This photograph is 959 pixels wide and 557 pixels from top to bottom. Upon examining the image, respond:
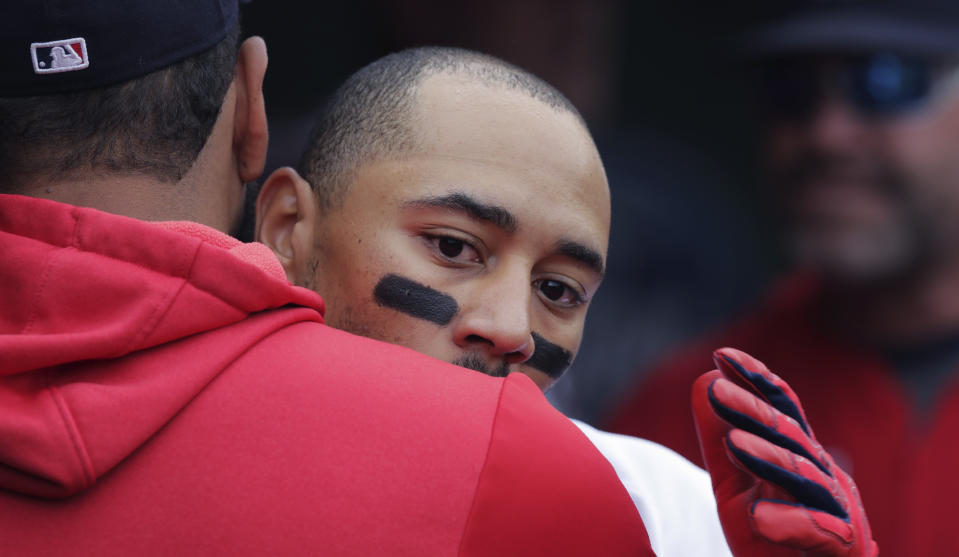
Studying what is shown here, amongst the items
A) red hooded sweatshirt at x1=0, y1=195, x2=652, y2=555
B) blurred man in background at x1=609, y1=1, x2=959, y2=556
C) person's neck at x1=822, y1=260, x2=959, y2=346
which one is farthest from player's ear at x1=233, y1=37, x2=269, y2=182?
person's neck at x1=822, y1=260, x2=959, y2=346

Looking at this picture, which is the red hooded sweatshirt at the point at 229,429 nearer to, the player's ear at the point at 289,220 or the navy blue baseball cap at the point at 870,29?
the player's ear at the point at 289,220

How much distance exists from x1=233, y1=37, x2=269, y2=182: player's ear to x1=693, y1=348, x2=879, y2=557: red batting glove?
0.80 meters

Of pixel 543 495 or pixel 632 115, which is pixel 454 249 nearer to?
pixel 543 495

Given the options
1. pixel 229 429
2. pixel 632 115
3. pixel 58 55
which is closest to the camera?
pixel 229 429

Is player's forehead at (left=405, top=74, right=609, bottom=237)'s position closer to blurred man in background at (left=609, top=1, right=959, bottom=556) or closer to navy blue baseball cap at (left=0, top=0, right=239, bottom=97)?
navy blue baseball cap at (left=0, top=0, right=239, bottom=97)

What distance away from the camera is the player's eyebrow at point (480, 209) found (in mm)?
1755

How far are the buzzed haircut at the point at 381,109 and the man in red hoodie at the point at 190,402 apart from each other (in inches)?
20.1

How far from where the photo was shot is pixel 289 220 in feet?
6.40

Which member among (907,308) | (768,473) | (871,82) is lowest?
(907,308)

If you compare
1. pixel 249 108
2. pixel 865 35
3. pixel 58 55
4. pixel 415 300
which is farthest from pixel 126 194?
pixel 865 35

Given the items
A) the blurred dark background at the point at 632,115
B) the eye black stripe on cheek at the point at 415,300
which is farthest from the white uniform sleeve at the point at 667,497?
the blurred dark background at the point at 632,115

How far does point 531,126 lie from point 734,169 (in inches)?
175

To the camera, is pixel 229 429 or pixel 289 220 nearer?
pixel 229 429

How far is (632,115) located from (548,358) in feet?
13.7
